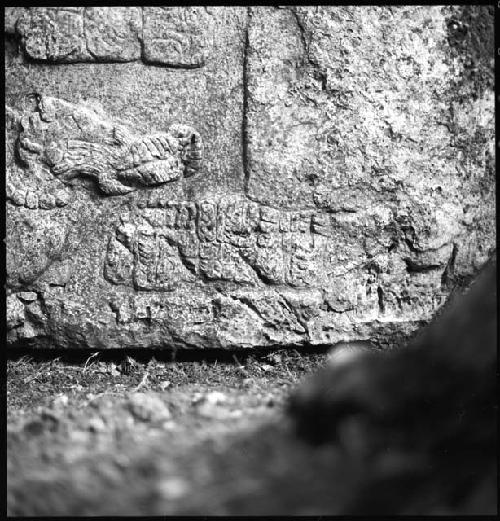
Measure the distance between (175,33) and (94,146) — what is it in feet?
1.63

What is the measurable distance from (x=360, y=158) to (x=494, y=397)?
4.58 feet

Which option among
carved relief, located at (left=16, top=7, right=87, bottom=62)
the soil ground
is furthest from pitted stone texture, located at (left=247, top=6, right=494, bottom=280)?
the soil ground

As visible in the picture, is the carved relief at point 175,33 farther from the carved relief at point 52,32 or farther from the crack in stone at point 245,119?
the carved relief at point 52,32

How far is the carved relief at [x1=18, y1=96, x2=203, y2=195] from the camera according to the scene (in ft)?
9.17

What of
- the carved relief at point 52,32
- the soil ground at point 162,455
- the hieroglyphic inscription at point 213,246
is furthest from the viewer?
the hieroglyphic inscription at point 213,246

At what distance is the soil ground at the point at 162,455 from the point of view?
5.14 feet

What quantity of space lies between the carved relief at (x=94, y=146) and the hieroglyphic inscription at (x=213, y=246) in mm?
156

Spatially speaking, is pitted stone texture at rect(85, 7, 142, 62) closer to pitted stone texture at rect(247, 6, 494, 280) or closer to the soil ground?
pitted stone texture at rect(247, 6, 494, 280)

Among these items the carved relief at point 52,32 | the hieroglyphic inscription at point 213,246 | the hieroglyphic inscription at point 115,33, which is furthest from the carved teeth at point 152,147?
the carved relief at point 52,32

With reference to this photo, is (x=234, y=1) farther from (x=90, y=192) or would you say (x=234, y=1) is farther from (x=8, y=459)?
(x=8, y=459)

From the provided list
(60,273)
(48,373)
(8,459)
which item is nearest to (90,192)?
(60,273)

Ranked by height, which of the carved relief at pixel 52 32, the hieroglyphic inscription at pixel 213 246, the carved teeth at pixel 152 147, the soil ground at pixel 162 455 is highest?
the carved relief at pixel 52 32

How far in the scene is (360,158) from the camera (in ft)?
9.39

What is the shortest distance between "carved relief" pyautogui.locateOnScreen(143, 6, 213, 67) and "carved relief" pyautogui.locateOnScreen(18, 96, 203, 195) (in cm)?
25
